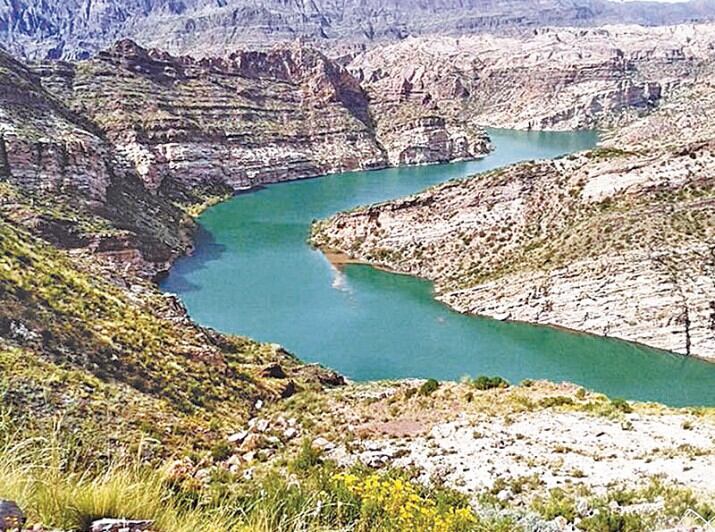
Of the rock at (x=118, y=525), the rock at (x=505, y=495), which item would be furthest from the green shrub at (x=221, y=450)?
the rock at (x=118, y=525)

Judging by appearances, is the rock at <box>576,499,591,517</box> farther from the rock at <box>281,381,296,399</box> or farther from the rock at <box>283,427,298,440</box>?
the rock at <box>281,381,296,399</box>

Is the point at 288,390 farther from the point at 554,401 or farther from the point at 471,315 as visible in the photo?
the point at 471,315

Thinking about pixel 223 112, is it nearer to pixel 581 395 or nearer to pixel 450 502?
pixel 581 395

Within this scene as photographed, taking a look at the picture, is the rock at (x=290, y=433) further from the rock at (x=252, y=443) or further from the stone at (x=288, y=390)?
the stone at (x=288, y=390)

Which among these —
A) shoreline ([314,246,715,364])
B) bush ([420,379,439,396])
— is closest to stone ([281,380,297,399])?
bush ([420,379,439,396])

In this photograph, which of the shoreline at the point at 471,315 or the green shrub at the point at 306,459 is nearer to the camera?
the green shrub at the point at 306,459
